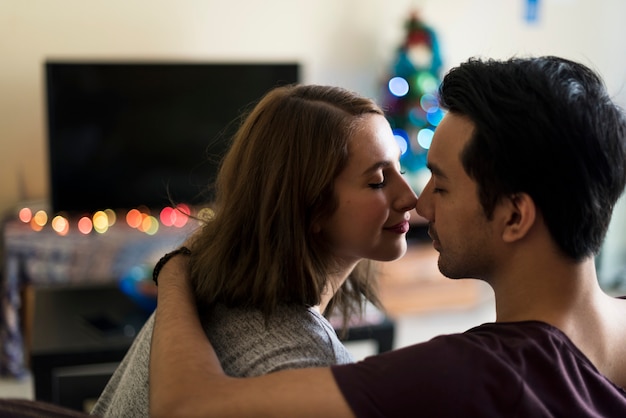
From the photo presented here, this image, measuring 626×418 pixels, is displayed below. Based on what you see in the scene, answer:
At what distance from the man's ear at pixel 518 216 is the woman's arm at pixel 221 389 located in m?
0.34

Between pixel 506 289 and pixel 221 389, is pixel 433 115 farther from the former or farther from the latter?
pixel 221 389

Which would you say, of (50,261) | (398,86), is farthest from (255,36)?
(50,261)

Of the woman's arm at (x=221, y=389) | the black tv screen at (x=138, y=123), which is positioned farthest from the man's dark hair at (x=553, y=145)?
the black tv screen at (x=138, y=123)

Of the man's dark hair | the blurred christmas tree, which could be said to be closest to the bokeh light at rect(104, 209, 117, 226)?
the blurred christmas tree

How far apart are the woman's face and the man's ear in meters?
0.27

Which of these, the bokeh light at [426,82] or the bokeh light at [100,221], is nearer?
the bokeh light at [100,221]

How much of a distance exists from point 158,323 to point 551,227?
593mm

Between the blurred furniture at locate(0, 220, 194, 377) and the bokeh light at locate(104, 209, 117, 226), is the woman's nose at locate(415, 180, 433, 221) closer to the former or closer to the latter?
the blurred furniture at locate(0, 220, 194, 377)

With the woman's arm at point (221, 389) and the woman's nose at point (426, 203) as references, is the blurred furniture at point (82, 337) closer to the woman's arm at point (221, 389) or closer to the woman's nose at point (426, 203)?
the woman's nose at point (426, 203)

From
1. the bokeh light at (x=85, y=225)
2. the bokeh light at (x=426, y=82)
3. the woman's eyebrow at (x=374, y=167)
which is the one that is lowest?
the bokeh light at (x=85, y=225)

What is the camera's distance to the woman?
4.12 feet

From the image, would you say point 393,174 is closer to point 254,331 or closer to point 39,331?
point 254,331

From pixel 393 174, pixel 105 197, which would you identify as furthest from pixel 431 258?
pixel 393 174

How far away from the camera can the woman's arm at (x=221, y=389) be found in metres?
1.02
